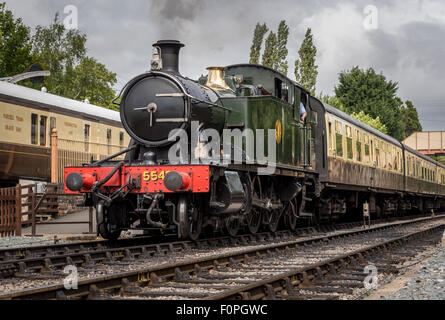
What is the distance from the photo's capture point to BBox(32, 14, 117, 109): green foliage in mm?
47281

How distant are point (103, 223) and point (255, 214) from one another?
380 centimetres

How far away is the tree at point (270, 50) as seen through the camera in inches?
1614

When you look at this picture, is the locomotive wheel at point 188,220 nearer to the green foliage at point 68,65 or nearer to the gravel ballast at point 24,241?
the gravel ballast at point 24,241

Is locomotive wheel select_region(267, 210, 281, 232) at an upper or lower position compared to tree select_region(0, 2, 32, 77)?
lower

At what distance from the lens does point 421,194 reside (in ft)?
100.0

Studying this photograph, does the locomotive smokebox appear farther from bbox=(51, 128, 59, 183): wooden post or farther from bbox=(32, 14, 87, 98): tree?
bbox=(32, 14, 87, 98): tree

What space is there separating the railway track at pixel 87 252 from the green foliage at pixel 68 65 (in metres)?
37.4

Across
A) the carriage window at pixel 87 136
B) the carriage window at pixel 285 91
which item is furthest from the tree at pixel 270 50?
the carriage window at pixel 285 91

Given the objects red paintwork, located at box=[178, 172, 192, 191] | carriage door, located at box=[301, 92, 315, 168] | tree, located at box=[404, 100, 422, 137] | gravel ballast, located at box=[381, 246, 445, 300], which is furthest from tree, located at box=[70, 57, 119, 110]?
tree, located at box=[404, 100, 422, 137]

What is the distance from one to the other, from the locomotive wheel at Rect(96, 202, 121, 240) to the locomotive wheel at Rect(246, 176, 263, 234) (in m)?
2.83

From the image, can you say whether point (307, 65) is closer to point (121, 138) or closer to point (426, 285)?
point (121, 138)

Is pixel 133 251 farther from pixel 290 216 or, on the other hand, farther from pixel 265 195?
pixel 290 216

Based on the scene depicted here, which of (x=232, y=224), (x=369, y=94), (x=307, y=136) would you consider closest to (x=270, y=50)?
(x=369, y=94)
